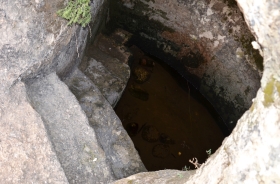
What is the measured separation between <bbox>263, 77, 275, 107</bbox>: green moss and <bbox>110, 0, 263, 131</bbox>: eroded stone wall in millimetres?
3000

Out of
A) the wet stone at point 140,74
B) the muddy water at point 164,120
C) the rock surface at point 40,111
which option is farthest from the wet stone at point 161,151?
the rock surface at point 40,111

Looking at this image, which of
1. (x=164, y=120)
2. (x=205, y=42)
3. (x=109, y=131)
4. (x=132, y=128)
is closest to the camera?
(x=109, y=131)

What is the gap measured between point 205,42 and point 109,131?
2.31 m

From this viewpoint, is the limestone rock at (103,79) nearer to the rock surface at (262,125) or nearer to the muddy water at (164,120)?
the muddy water at (164,120)

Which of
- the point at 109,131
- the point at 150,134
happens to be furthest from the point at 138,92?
the point at 109,131

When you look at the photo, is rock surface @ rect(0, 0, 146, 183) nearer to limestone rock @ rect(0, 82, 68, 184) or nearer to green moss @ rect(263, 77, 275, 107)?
limestone rock @ rect(0, 82, 68, 184)

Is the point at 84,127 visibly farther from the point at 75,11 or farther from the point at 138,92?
the point at 138,92

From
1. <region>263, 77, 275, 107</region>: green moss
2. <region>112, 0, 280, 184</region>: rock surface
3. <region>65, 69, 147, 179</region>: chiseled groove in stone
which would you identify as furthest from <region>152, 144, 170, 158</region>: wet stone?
<region>263, 77, 275, 107</region>: green moss

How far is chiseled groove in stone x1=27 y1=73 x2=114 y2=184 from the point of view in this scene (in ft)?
9.28

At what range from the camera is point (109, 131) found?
3.49 meters

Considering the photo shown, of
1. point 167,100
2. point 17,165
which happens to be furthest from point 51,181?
point 167,100

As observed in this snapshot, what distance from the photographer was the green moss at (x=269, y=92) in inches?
67.4

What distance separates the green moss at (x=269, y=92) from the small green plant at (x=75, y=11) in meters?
1.96

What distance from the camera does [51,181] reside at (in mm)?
2572
